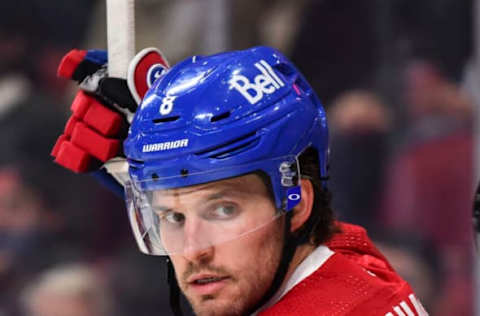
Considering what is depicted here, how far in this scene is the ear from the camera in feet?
7.06

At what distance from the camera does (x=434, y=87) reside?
11.3 ft

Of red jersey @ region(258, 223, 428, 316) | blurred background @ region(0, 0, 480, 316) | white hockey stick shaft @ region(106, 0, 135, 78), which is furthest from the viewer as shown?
blurred background @ region(0, 0, 480, 316)

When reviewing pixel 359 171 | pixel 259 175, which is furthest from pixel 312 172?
pixel 359 171

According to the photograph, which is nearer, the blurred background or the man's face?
the man's face

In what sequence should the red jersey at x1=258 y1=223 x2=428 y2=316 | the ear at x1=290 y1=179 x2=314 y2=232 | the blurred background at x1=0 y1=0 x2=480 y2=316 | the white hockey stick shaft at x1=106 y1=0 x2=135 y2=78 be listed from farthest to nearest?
the blurred background at x1=0 y1=0 x2=480 y2=316, the white hockey stick shaft at x1=106 y1=0 x2=135 y2=78, the ear at x1=290 y1=179 x2=314 y2=232, the red jersey at x1=258 y1=223 x2=428 y2=316

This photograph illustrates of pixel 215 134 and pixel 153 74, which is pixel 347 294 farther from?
pixel 153 74

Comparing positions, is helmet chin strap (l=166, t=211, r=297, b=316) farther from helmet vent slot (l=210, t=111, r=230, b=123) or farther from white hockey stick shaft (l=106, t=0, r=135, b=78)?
white hockey stick shaft (l=106, t=0, r=135, b=78)

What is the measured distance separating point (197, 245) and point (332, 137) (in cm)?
161

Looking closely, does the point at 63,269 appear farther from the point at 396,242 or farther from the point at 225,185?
the point at 225,185

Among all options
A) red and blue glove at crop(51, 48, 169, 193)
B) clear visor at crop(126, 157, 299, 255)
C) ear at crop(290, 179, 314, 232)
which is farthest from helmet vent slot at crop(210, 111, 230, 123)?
red and blue glove at crop(51, 48, 169, 193)

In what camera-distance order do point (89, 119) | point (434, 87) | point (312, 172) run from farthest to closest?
1. point (434, 87)
2. point (89, 119)
3. point (312, 172)

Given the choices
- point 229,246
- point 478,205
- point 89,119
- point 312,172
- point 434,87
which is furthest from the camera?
point 434,87

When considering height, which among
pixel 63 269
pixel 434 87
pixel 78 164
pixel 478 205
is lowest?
pixel 63 269

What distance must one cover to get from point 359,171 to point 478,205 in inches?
65.7
